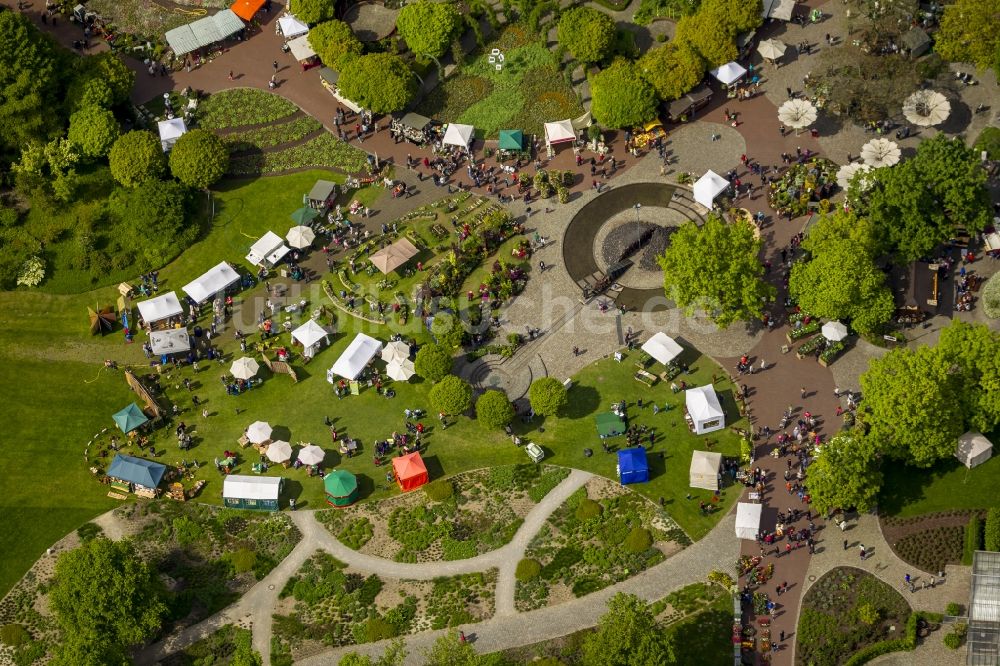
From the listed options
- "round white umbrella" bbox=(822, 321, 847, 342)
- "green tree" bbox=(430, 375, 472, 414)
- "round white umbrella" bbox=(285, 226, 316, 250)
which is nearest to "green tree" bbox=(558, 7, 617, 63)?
"round white umbrella" bbox=(285, 226, 316, 250)

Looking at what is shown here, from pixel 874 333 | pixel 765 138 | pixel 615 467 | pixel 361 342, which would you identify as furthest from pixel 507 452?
pixel 765 138

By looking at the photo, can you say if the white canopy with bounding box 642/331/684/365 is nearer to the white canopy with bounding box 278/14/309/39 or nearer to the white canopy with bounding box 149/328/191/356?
the white canopy with bounding box 149/328/191/356

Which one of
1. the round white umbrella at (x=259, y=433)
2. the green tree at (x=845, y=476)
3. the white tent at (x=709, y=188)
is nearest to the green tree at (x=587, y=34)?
the white tent at (x=709, y=188)

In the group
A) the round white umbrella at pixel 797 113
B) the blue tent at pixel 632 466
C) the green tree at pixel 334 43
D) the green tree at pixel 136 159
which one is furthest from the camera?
the green tree at pixel 334 43

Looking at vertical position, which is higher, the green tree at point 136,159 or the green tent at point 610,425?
the green tree at point 136,159

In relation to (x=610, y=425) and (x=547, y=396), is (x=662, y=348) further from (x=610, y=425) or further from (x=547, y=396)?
(x=547, y=396)

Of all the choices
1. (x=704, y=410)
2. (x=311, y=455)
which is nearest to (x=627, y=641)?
(x=704, y=410)

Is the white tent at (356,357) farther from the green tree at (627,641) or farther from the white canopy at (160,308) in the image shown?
the green tree at (627,641)
